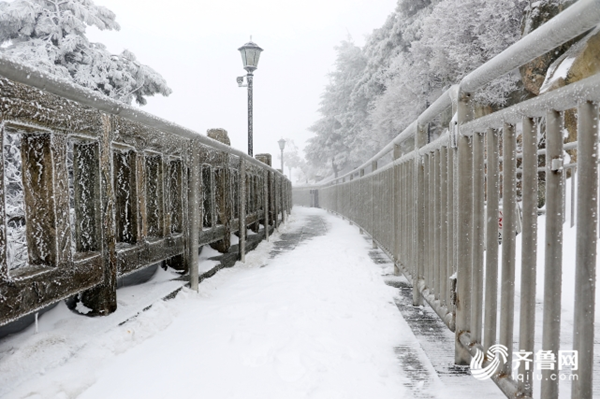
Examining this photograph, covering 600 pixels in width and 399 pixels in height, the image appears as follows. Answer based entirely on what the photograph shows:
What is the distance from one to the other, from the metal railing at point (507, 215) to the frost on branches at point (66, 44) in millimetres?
11084

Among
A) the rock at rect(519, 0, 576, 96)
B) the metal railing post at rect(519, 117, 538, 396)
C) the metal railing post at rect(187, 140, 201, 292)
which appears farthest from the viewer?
the rock at rect(519, 0, 576, 96)

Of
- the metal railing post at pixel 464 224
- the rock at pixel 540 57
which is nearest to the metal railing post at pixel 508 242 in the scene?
the metal railing post at pixel 464 224

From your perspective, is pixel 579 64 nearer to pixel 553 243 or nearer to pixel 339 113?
pixel 553 243

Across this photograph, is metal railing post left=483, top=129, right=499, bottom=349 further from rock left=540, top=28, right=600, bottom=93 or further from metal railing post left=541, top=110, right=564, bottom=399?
rock left=540, top=28, right=600, bottom=93

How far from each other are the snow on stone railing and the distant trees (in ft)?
52.7

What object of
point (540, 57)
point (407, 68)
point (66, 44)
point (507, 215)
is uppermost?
point (407, 68)

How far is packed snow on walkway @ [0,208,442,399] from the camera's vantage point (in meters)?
1.82

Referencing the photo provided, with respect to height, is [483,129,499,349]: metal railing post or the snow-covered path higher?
[483,129,499,349]: metal railing post

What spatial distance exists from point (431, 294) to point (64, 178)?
2.36 m

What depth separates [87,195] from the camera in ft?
7.45

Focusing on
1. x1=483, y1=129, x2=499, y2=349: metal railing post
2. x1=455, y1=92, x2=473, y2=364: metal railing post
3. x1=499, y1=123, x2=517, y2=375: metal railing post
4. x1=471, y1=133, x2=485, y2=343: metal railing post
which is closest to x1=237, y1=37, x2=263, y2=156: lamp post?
x1=455, y1=92, x2=473, y2=364: metal railing post

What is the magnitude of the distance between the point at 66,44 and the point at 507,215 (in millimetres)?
12772

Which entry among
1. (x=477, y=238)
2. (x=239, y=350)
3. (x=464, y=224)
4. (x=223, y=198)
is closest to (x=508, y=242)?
(x=477, y=238)

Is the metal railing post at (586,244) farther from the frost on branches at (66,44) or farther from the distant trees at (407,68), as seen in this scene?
the distant trees at (407,68)
